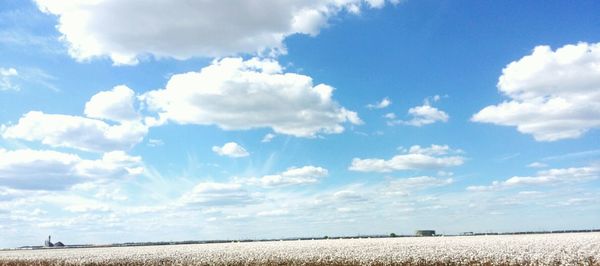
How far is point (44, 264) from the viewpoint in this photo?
5484 cm

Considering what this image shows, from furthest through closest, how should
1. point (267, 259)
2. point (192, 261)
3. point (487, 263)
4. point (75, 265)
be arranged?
point (75, 265) < point (192, 261) < point (267, 259) < point (487, 263)

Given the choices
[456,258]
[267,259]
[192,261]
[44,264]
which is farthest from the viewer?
[44,264]

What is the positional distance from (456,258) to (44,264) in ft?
140

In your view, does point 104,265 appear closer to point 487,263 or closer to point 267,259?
point 267,259

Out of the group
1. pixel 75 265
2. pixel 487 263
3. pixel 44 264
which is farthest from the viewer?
pixel 44 264

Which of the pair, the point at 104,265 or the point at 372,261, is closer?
the point at 372,261

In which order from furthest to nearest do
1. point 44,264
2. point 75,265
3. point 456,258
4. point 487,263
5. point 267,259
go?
point 44,264
point 75,265
point 267,259
point 456,258
point 487,263

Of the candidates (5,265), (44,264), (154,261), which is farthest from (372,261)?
(5,265)

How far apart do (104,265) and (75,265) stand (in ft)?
14.0

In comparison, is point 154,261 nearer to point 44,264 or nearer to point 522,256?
point 44,264

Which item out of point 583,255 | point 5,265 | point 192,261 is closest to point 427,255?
point 583,255

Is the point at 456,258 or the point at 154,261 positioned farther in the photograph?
the point at 154,261

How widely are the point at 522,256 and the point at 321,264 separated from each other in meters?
14.5

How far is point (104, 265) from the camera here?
48438mm
